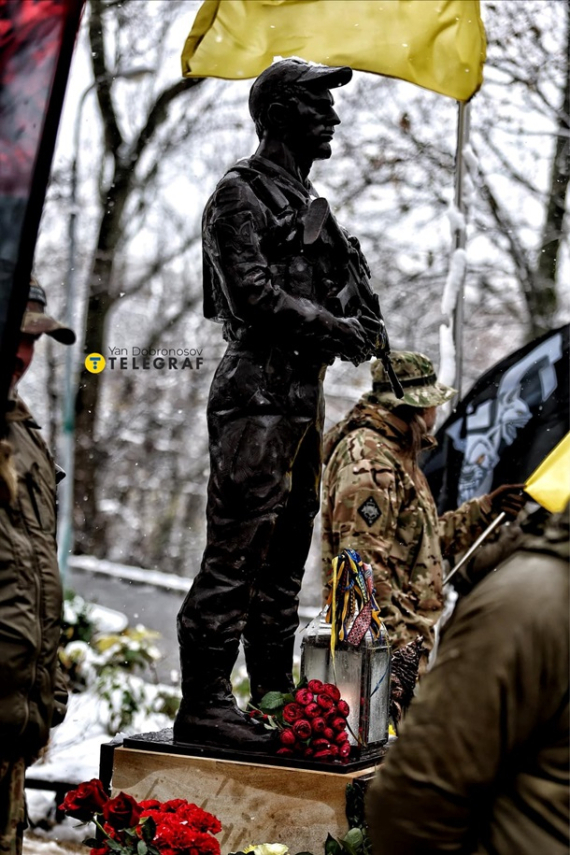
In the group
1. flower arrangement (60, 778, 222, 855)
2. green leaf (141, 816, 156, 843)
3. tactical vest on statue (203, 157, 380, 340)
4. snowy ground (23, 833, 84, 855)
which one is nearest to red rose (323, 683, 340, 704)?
flower arrangement (60, 778, 222, 855)

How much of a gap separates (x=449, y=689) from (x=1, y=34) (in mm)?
1907

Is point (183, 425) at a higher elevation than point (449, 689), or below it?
higher

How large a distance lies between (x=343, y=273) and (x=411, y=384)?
1273mm

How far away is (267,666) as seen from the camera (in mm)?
5160

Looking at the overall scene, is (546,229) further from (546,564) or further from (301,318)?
(546,564)

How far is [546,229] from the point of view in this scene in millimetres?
16219

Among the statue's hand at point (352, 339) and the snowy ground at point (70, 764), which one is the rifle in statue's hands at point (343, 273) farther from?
the snowy ground at point (70, 764)

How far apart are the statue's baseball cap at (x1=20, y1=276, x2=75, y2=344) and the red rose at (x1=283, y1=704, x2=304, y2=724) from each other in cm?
154


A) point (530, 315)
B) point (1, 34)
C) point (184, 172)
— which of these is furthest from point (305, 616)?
point (1, 34)

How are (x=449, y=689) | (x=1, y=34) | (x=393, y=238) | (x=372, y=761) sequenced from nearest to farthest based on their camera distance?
(x=449, y=689) < (x=1, y=34) < (x=372, y=761) < (x=393, y=238)

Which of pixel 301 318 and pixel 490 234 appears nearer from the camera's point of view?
pixel 301 318

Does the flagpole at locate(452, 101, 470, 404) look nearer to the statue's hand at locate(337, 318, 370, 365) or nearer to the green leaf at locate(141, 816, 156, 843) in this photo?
the statue's hand at locate(337, 318, 370, 365)

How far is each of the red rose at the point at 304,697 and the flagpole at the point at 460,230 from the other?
4.50m

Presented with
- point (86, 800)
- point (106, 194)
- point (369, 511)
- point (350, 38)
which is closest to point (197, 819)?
point (86, 800)
